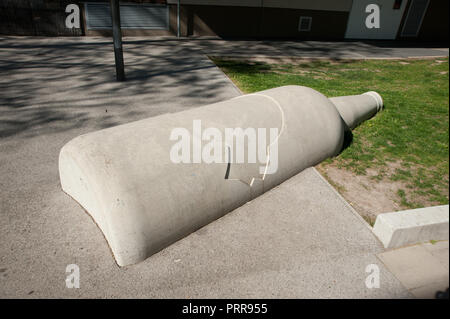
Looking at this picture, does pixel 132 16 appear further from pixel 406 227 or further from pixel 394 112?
pixel 406 227

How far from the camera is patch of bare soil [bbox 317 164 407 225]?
417 cm

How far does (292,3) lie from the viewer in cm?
1590

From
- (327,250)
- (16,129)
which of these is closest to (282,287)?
(327,250)

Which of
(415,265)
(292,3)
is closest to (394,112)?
(415,265)

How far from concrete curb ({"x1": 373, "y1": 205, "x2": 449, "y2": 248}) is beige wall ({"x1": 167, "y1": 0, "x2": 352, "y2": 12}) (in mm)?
13983

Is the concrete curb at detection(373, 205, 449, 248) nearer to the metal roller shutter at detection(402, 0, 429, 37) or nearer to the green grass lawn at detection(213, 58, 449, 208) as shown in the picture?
the green grass lawn at detection(213, 58, 449, 208)

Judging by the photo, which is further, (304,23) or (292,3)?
(304,23)

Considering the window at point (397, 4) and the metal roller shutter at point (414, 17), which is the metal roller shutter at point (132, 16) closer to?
the window at point (397, 4)

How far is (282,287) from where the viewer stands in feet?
9.93

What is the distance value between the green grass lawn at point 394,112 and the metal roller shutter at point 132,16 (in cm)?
511

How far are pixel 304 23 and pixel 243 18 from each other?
3.65m

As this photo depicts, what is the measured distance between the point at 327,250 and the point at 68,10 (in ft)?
47.5

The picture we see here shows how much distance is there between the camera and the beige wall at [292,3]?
48.0 feet

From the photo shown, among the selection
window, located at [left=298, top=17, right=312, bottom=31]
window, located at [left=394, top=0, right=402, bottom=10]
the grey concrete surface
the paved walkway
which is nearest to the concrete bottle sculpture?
the paved walkway
